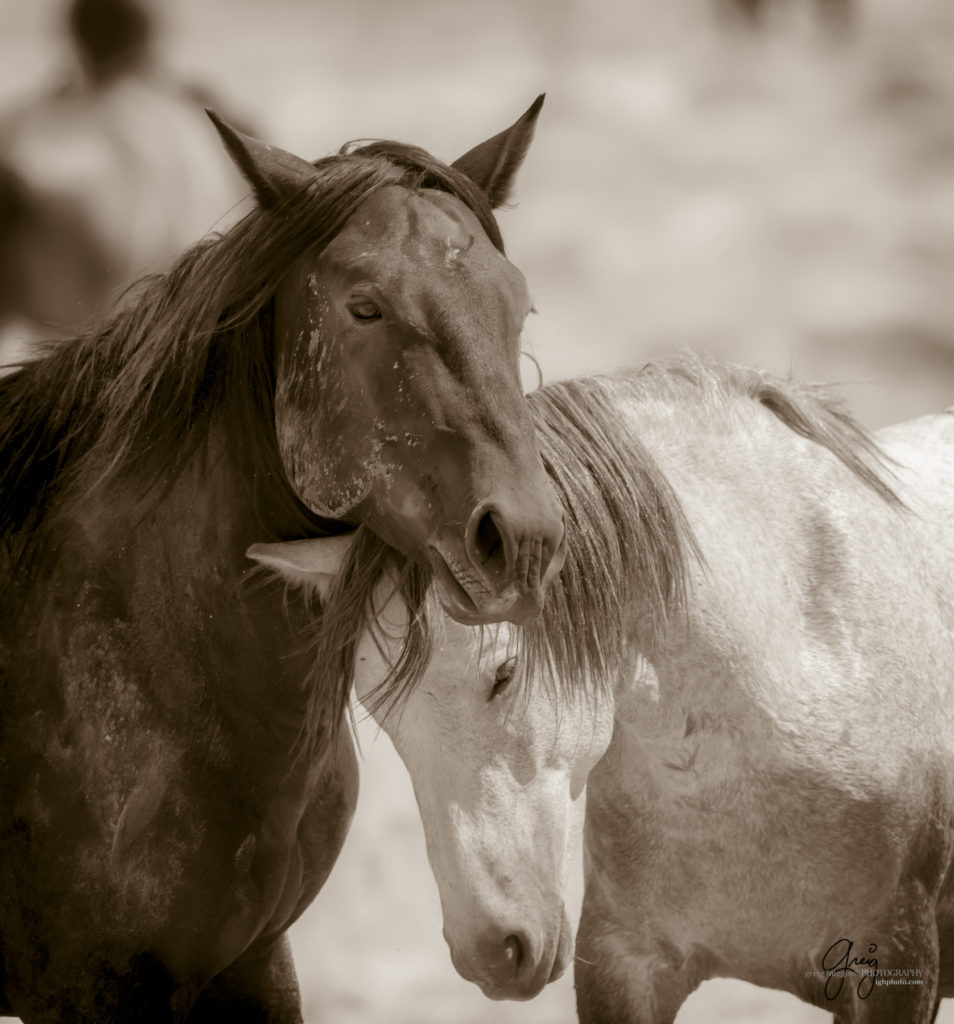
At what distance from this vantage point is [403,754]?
247 cm

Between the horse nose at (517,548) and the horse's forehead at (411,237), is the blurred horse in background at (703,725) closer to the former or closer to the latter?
the horse nose at (517,548)

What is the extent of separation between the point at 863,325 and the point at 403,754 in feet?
13.7

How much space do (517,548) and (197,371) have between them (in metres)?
0.65

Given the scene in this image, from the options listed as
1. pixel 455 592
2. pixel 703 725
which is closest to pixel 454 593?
pixel 455 592

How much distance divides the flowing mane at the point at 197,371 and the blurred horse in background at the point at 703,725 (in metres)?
0.44

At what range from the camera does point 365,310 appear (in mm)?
1942

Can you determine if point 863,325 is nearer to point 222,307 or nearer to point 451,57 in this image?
point 451,57

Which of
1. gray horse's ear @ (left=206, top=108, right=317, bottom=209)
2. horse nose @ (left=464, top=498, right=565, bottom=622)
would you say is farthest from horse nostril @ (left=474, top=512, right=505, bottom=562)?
gray horse's ear @ (left=206, top=108, right=317, bottom=209)

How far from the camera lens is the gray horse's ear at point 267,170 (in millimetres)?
2002

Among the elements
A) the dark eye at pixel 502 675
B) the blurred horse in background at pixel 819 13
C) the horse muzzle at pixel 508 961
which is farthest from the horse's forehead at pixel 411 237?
the blurred horse in background at pixel 819 13

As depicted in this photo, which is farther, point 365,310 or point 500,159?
point 500,159

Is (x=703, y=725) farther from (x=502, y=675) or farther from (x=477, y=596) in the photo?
(x=477, y=596)

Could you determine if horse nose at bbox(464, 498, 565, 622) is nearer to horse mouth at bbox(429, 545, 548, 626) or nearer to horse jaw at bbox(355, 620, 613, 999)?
horse mouth at bbox(429, 545, 548, 626)
